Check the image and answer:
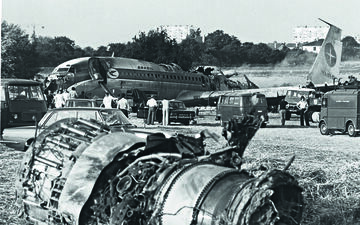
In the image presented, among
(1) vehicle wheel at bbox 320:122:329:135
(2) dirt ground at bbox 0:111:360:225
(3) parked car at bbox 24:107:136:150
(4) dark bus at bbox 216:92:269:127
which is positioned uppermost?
(3) parked car at bbox 24:107:136:150

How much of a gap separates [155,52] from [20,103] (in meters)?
49.8

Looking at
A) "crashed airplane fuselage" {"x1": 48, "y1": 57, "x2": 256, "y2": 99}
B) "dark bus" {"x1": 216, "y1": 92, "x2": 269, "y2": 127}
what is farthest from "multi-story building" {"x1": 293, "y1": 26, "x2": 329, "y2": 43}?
"dark bus" {"x1": 216, "y1": 92, "x2": 269, "y2": 127}

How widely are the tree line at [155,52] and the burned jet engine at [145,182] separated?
49.7 meters

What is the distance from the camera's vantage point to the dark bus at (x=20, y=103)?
21.9m

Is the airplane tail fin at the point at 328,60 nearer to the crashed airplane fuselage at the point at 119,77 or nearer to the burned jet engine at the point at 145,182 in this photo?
the crashed airplane fuselage at the point at 119,77

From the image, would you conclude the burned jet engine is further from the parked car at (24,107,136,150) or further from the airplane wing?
the airplane wing

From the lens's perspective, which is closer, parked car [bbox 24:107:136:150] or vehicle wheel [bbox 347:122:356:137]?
parked car [bbox 24:107:136:150]

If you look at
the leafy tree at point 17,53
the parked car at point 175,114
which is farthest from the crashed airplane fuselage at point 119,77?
the leafy tree at point 17,53

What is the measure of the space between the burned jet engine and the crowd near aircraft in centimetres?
3055

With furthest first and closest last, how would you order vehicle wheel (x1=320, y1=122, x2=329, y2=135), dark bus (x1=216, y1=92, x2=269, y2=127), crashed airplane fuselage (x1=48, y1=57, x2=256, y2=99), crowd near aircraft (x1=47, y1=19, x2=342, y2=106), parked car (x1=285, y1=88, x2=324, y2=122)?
crowd near aircraft (x1=47, y1=19, x2=342, y2=106)
crashed airplane fuselage (x1=48, y1=57, x2=256, y2=99)
parked car (x1=285, y1=88, x2=324, y2=122)
dark bus (x1=216, y1=92, x2=269, y2=127)
vehicle wheel (x1=320, y1=122, x2=329, y2=135)

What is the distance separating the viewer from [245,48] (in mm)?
106250

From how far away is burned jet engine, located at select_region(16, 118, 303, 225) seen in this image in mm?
5496

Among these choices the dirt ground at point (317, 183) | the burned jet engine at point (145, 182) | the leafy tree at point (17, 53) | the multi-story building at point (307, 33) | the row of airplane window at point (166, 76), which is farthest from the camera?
the multi-story building at point (307, 33)

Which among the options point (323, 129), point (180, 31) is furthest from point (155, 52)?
point (180, 31)
